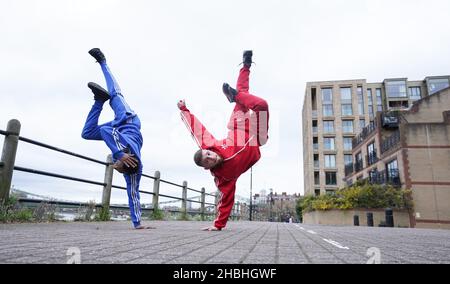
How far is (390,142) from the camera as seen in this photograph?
2491cm

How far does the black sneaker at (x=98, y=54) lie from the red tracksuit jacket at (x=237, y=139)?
172 centimetres

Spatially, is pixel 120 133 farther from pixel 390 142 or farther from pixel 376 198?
pixel 390 142

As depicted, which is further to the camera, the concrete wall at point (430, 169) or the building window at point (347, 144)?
the building window at point (347, 144)

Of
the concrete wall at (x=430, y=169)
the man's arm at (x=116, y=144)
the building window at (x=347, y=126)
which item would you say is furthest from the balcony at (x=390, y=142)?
the man's arm at (x=116, y=144)

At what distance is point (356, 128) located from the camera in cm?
4428

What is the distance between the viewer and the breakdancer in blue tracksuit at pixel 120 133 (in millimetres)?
4449

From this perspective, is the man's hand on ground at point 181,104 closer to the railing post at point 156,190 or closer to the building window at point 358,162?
the railing post at point 156,190

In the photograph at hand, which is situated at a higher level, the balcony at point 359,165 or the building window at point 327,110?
the building window at point 327,110

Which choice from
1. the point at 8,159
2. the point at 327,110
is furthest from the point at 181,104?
the point at 327,110

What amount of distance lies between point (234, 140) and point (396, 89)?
49837 mm

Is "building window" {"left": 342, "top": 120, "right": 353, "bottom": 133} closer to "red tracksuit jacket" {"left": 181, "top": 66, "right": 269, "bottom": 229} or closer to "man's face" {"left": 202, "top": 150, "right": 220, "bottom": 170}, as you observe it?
"red tracksuit jacket" {"left": 181, "top": 66, "right": 269, "bottom": 229}

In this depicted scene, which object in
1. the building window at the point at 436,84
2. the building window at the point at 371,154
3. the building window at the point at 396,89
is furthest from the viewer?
the building window at the point at 396,89
